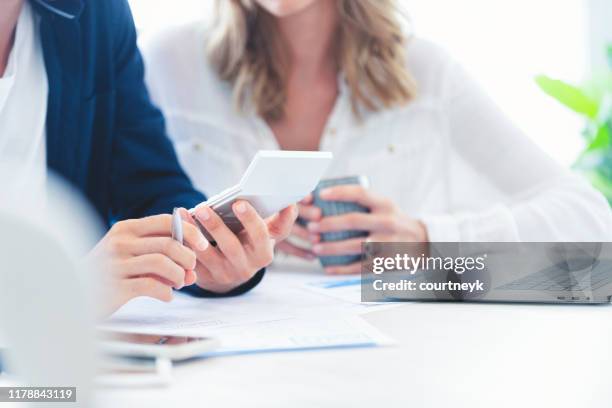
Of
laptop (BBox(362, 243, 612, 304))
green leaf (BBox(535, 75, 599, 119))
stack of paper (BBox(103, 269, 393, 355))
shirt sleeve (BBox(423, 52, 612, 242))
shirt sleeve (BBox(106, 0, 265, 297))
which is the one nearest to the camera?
stack of paper (BBox(103, 269, 393, 355))

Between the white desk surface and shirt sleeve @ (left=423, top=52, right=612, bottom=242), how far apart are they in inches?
21.3

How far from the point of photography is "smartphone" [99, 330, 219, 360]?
0.62 m

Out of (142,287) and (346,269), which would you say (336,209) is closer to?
(346,269)

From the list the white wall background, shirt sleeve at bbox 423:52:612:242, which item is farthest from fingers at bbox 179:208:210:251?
the white wall background

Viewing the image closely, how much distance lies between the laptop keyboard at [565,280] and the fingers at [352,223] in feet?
1.16

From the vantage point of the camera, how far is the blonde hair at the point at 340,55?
1642 mm

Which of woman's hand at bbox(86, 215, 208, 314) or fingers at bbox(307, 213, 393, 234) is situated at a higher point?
fingers at bbox(307, 213, 393, 234)

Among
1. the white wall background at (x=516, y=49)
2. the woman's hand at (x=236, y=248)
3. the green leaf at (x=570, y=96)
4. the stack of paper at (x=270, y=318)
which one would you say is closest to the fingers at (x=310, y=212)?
the stack of paper at (x=270, y=318)

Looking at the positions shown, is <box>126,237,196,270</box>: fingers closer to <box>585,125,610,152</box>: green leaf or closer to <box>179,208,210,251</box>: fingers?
<box>179,208,210,251</box>: fingers

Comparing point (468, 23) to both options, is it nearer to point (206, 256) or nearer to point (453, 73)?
point (453, 73)

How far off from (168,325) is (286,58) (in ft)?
3.26

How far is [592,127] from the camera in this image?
2.84 meters

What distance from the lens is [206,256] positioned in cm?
101

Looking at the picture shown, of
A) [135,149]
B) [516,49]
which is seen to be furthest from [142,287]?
[516,49]
